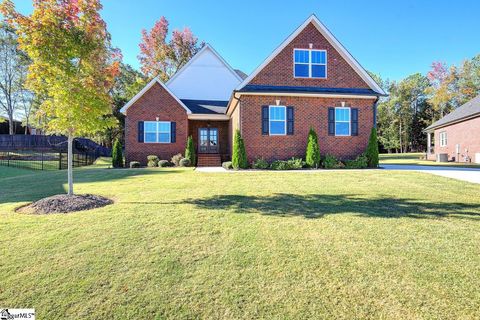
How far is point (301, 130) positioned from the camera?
14.8 m

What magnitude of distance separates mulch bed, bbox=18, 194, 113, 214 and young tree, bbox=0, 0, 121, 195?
72.7 inches

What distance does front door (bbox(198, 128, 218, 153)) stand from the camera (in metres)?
19.2

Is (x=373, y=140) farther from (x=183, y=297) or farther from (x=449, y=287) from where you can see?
(x=183, y=297)

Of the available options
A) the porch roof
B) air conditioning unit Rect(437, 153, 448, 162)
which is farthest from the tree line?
the porch roof

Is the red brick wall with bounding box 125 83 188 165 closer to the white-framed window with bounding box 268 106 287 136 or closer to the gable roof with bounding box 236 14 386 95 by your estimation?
the gable roof with bounding box 236 14 386 95

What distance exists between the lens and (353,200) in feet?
21.2

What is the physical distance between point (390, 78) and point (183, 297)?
190ft

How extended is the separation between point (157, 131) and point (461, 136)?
1000 inches

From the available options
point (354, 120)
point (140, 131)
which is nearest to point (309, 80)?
point (354, 120)

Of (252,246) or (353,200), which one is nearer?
(252,246)

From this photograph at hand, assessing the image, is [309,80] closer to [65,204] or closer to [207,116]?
[207,116]

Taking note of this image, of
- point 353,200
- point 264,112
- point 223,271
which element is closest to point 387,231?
point 353,200

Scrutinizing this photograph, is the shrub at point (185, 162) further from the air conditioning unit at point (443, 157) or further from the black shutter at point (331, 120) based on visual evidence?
the air conditioning unit at point (443, 157)

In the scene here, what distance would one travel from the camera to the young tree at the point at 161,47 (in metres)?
32.8
